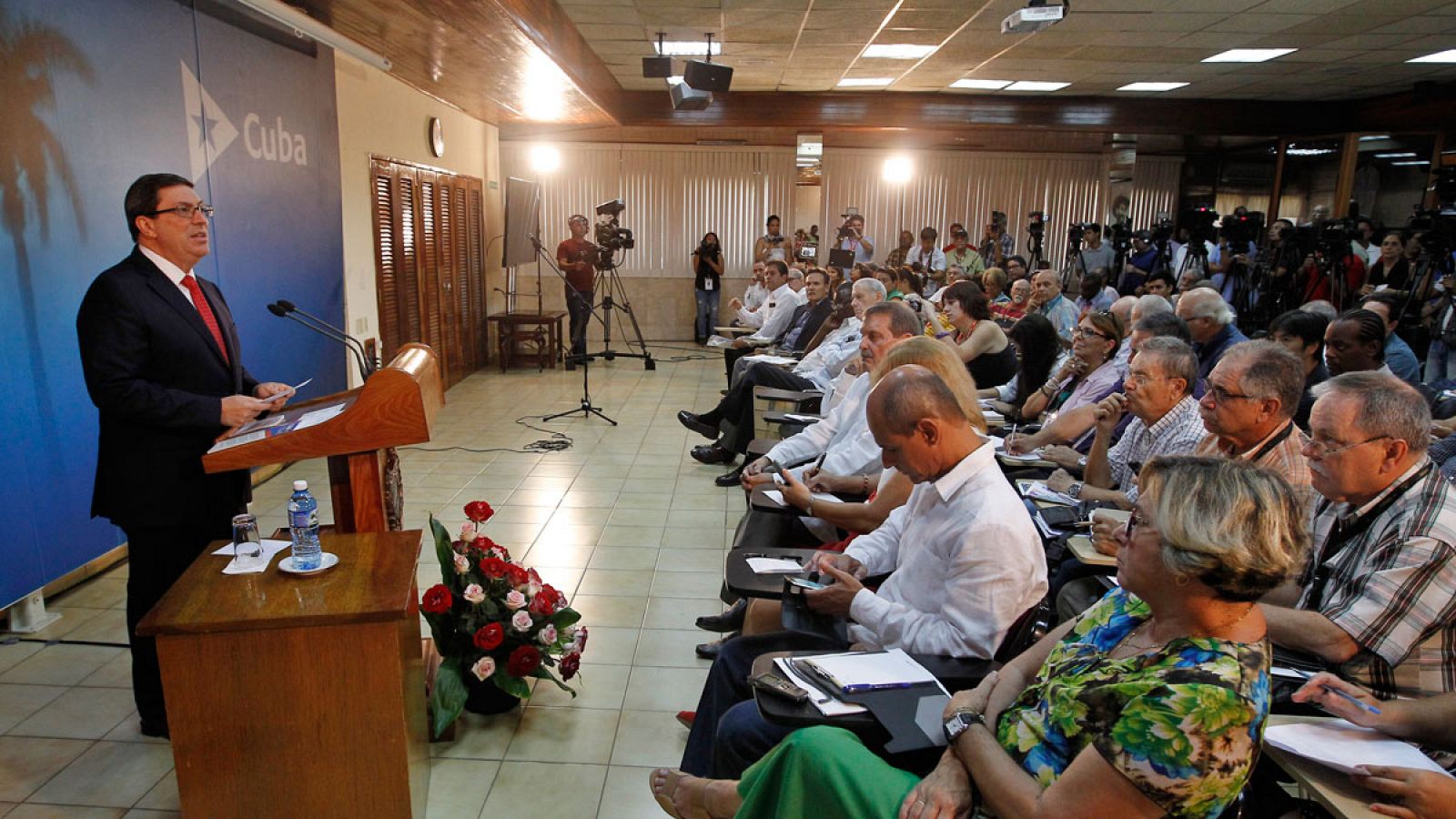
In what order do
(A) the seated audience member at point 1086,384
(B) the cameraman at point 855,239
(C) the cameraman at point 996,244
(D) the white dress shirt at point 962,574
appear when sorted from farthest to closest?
(B) the cameraman at point 855,239, (C) the cameraman at point 996,244, (A) the seated audience member at point 1086,384, (D) the white dress shirt at point 962,574

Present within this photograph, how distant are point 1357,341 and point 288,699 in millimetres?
4069

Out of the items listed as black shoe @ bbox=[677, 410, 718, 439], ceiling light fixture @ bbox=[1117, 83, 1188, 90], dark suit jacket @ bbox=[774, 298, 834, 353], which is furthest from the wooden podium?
ceiling light fixture @ bbox=[1117, 83, 1188, 90]

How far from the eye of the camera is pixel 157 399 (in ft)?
7.55

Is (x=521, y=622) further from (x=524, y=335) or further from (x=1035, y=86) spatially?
(x=1035, y=86)

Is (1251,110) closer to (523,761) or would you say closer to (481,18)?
(481,18)

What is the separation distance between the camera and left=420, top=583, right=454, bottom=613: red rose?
2.47 metres

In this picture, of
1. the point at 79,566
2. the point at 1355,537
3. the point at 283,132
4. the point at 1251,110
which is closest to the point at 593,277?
the point at 283,132

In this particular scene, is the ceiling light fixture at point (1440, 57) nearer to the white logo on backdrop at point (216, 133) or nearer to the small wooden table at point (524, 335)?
the small wooden table at point (524, 335)

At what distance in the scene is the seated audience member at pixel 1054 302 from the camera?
20.6ft

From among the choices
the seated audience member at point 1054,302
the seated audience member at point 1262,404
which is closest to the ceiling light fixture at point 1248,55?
the seated audience member at point 1054,302

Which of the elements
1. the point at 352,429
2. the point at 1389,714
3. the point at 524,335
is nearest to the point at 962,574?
→ the point at 1389,714

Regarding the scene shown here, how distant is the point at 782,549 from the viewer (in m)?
2.42

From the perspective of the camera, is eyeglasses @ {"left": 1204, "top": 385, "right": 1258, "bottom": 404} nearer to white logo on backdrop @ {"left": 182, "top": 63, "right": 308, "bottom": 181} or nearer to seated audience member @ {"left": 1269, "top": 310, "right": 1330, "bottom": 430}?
seated audience member @ {"left": 1269, "top": 310, "right": 1330, "bottom": 430}

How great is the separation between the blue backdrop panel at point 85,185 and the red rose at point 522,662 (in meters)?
2.06
